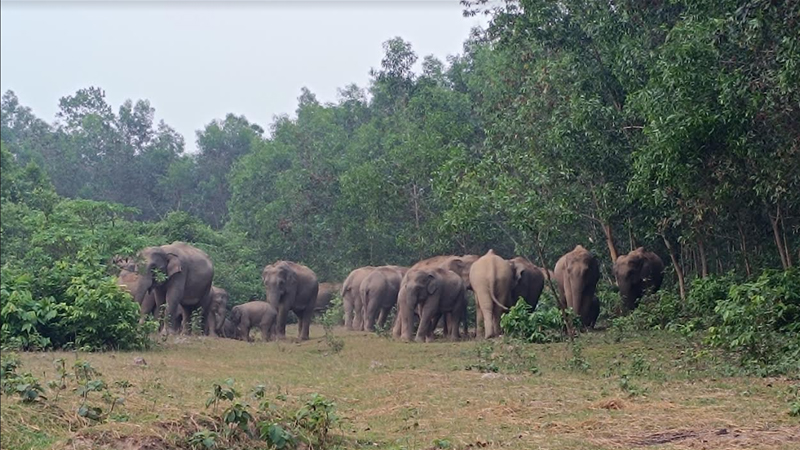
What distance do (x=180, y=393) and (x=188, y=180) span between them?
45.0 metres

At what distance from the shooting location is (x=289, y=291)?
2591 centimetres

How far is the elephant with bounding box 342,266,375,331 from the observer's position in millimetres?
29625

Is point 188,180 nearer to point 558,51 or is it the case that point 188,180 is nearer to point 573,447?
point 558,51

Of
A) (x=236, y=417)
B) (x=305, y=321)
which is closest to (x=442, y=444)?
(x=236, y=417)

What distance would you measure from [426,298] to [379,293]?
4.45 metres

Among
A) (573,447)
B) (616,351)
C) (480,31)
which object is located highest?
(480,31)

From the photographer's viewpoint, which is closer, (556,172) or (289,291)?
(556,172)

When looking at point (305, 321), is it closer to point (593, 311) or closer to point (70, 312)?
point (593, 311)

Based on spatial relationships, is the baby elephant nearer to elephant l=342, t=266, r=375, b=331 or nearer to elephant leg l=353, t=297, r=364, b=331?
elephant l=342, t=266, r=375, b=331

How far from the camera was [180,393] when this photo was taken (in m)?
10.4

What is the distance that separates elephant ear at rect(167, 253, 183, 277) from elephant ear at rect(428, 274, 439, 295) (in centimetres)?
525

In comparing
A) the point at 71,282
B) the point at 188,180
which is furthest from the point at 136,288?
the point at 188,180

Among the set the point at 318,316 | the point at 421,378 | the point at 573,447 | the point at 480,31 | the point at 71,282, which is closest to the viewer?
the point at 573,447

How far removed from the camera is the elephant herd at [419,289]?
71.1 ft
